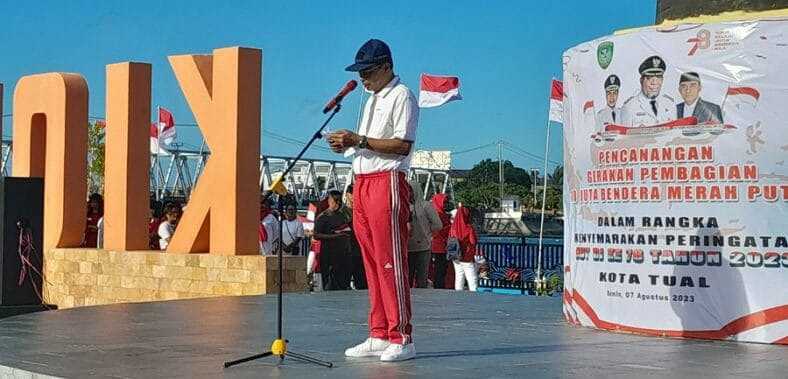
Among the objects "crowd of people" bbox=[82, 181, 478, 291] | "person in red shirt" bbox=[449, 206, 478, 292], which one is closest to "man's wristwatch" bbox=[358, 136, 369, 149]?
"crowd of people" bbox=[82, 181, 478, 291]

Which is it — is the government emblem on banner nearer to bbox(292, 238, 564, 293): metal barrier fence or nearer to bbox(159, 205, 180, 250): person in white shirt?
bbox(292, 238, 564, 293): metal barrier fence

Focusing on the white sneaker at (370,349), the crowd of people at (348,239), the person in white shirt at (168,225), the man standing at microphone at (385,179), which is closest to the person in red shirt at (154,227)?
the crowd of people at (348,239)

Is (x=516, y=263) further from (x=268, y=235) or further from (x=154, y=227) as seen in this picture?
(x=154, y=227)

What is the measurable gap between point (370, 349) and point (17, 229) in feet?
25.6

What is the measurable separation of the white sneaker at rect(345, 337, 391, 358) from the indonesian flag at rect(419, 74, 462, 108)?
2027 centimetres

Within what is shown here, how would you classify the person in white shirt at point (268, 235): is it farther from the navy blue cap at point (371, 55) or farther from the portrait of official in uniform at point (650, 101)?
the navy blue cap at point (371, 55)

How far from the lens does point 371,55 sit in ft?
22.7

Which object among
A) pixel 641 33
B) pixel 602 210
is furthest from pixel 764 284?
pixel 641 33

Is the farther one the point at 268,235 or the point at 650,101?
the point at 268,235

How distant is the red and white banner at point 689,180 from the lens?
7.91 m

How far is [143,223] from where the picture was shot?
58.6 feet

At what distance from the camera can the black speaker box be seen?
13586 mm

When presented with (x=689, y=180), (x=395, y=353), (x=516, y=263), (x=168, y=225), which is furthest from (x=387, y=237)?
(x=516, y=263)

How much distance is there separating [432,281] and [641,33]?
32.0 ft
